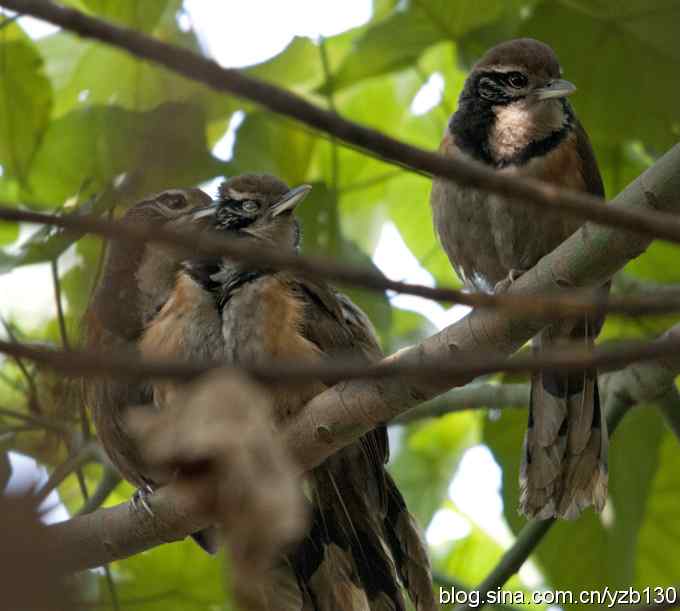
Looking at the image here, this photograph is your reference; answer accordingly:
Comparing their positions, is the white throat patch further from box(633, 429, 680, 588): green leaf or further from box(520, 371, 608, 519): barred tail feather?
box(633, 429, 680, 588): green leaf

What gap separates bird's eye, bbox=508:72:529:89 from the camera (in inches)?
211

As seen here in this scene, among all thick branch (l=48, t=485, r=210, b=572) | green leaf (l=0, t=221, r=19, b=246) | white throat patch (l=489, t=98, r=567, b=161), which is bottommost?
green leaf (l=0, t=221, r=19, b=246)

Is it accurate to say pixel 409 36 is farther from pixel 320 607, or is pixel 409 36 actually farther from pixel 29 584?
pixel 29 584

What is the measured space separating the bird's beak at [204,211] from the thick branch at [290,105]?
4258 mm

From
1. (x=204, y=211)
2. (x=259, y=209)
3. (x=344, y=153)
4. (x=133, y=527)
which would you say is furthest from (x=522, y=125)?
(x=133, y=527)

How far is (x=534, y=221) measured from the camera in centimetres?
496

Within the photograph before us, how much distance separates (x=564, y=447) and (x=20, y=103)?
2823mm

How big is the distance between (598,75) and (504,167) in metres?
1.02

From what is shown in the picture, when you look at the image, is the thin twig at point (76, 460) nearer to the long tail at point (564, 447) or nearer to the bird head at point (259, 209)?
the bird head at point (259, 209)

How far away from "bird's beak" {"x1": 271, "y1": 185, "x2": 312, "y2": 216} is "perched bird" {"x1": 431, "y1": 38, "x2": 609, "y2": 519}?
2.10 ft

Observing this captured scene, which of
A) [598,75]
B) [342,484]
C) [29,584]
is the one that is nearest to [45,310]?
[342,484]

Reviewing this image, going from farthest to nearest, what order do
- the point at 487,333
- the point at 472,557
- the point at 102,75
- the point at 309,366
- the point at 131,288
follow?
1. the point at 472,557
2. the point at 102,75
3. the point at 131,288
4. the point at 487,333
5. the point at 309,366

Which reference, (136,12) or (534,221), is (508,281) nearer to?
(534,221)

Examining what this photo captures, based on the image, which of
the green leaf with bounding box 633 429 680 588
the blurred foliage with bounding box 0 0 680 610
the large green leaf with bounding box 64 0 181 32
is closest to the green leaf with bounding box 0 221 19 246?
the blurred foliage with bounding box 0 0 680 610
